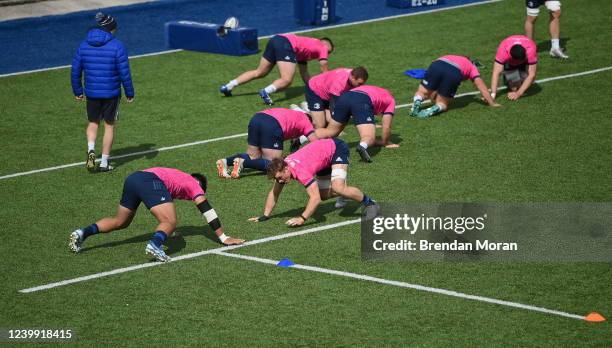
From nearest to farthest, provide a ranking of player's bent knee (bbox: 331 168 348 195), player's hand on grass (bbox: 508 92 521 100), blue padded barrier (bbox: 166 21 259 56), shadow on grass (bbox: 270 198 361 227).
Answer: player's bent knee (bbox: 331 168 348 195) < shadow on grass (bbox: 270 198 361 227) < player's hand on grass (bbox: 508 92 521 100) < blue padded barrier (bbox: 166 21 259 56)

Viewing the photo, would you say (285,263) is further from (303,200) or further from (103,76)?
(103,76)

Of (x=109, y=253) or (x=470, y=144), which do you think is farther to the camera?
(x=470, y=144)

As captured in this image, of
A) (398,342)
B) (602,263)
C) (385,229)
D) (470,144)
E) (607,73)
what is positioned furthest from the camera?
(607,73)

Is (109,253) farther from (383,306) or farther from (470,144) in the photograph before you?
(470,144)

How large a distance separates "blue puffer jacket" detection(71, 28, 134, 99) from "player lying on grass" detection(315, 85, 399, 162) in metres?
3.69

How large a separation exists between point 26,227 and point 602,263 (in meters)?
8.59

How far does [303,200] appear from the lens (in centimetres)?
1836

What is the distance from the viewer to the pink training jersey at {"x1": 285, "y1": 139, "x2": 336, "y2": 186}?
648 inches

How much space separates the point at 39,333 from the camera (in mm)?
13578

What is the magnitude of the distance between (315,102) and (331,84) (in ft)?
1.88

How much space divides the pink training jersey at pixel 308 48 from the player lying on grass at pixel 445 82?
2414 millimetres

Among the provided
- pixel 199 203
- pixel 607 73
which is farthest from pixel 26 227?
pixel 607 73

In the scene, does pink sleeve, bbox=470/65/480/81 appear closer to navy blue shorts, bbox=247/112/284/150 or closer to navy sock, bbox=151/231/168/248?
navy blue shorts, bbox=247/112/284/150

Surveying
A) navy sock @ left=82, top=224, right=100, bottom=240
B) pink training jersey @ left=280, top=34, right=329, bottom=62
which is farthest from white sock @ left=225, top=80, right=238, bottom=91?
navy sock @ left=82, top=224, right=100, bottom=240
